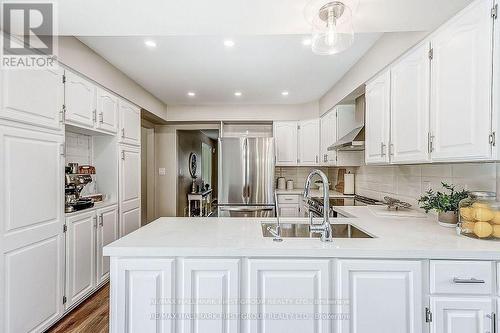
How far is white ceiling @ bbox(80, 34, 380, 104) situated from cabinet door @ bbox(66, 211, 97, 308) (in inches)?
65.4

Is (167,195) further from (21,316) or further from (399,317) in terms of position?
(399,317)

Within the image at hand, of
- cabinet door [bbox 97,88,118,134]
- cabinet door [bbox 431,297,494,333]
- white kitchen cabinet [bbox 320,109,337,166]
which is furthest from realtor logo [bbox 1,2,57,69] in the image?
white kitchen cabinet [bbox 320,109,337,166]

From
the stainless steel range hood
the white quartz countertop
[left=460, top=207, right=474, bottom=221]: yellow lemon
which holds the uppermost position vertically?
the stainless steel range hood

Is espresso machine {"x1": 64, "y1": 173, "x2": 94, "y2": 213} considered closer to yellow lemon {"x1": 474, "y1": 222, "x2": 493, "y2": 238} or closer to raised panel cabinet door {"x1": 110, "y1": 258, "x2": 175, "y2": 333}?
raised panel cabinet door {"x1": 110, "y1": 258, "x2": 175, "y2": 333}

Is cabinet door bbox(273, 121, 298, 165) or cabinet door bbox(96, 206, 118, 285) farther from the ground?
cabinet door bbox(273, 121, 298, 165)

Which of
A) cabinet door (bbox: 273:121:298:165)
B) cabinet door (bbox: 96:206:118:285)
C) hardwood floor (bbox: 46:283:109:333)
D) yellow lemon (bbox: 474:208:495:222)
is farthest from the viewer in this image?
cabinet door (bbox: 273:121:298:165)

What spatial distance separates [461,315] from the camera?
1215 mm

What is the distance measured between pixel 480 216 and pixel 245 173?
2959mm

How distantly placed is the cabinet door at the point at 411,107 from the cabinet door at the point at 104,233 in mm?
2843

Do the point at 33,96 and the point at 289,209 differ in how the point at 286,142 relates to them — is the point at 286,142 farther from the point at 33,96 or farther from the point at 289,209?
the point at 33,96

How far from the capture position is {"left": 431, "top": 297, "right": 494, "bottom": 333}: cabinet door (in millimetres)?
1201

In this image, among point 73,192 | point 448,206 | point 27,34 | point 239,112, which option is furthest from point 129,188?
point 448,206

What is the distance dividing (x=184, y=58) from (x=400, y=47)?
202 centimetres

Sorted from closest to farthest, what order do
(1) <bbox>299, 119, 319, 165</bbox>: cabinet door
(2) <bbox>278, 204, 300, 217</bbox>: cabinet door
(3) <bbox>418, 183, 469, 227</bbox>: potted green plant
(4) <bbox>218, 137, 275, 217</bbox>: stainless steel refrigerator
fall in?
(3) <bbox>418, 183, 469, 227</bbox>: potted green plant, (4) <bbox>218, 137, 275, 217</bbox>: stainless steel refrigerator, (2) <bbox>278, 204, 300, 217</bbox>: cabinet door, (1) <bbox>299, 119, 319, 165</bbox>: cabinet door
